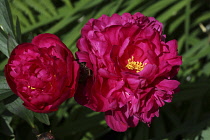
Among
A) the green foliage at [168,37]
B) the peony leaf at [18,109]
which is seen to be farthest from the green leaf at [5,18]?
the green foliage at [168,37]

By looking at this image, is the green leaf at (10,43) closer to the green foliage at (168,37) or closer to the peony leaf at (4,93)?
the peony leaf at (4,93)

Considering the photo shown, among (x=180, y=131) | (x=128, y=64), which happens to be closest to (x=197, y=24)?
(x=180, y=131)

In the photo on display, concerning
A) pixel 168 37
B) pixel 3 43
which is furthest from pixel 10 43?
pixel 168 37

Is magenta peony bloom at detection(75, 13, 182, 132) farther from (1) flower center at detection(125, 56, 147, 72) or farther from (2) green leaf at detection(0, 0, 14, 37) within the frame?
(2) green leaf at detection(0, 0, 14, 37)

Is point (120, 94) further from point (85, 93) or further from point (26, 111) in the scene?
point (26, 111)

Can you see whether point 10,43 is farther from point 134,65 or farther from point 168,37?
point 168,37
